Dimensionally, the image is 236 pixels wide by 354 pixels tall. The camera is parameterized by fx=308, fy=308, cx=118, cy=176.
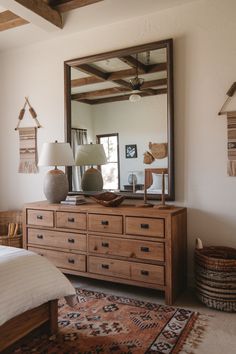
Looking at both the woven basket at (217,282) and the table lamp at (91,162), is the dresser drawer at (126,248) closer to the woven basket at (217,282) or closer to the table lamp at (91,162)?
the woven basket at (217,282)

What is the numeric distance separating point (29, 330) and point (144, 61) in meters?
2.55

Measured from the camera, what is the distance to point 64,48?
3.64 m

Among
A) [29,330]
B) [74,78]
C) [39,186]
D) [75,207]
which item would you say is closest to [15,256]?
[29,330]

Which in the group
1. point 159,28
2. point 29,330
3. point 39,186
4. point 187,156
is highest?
point 159,28

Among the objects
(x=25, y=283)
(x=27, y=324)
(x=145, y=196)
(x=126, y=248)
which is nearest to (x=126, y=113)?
(x=145, y=196)

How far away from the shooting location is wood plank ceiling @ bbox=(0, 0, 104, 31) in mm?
2892

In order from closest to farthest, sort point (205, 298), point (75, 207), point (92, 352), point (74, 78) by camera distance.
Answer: point (92, 352)
point (205, 298)
point (75, 207)
point (74, 78)

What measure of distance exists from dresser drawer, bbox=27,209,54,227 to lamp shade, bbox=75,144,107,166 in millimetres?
701

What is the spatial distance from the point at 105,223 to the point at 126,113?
117 cm

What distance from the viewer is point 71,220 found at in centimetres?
302

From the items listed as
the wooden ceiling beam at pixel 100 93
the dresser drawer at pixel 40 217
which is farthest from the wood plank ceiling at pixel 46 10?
the dresser drawer at pixel 40 217

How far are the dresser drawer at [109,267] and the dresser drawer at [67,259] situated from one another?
0.09 metres

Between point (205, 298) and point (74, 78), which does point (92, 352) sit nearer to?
point (205, 298)

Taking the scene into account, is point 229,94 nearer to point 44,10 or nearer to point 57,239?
point 44,10
